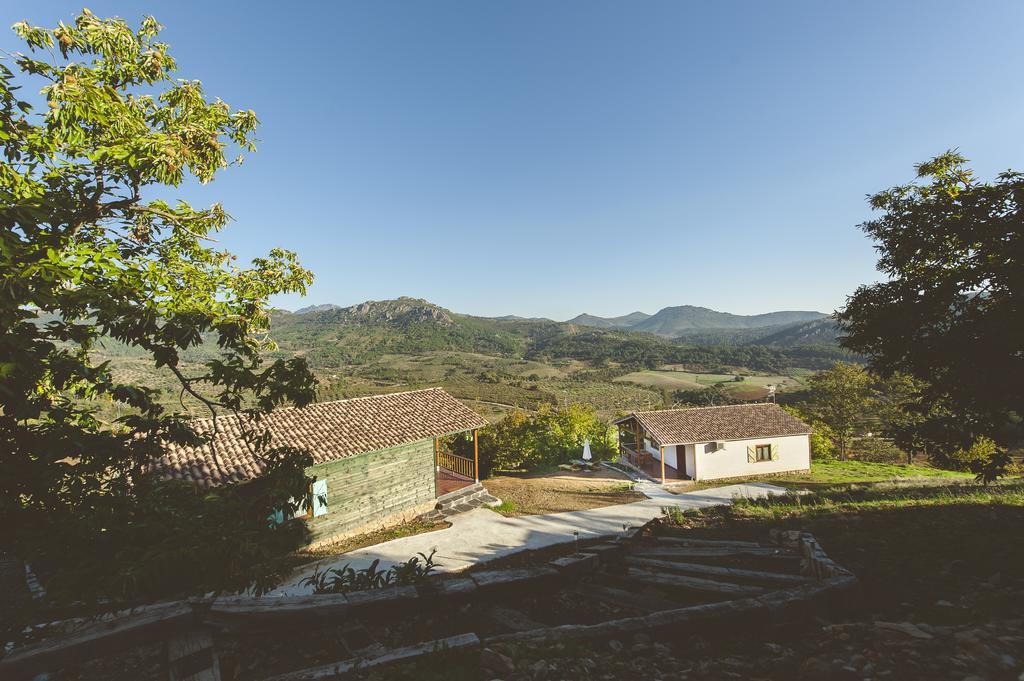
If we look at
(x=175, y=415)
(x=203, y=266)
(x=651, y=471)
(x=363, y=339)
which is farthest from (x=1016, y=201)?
(x=363, y=339)

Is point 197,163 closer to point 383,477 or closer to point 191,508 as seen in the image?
point 191,508

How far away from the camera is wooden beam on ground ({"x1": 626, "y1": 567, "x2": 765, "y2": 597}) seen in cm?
445

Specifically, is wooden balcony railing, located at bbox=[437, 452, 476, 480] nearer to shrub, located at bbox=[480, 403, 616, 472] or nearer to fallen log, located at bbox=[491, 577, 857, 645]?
shrub, located at bbox=[480, 403, 616, 472]

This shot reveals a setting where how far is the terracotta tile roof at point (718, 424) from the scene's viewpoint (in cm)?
2717

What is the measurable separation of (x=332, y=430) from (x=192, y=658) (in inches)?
551

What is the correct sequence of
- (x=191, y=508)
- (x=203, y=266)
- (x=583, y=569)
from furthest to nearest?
(x=203, y=266), (x=583, y=569), (x=191, y=508)

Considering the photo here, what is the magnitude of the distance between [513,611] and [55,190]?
6.50m

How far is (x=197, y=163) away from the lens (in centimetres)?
557

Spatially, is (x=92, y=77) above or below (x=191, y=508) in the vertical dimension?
above

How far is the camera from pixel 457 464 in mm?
22844

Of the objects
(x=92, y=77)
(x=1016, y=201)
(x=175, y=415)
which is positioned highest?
(x=92, y=77)

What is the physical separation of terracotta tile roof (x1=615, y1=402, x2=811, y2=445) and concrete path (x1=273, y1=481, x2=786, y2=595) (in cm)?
667

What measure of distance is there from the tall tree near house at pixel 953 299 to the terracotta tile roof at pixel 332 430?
14.3m

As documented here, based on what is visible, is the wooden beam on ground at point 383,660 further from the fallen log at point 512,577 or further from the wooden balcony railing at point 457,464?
the wooden balcony railing at point 457,464
